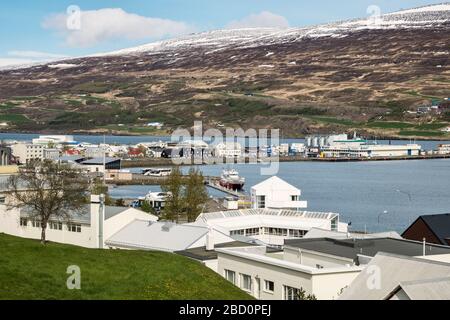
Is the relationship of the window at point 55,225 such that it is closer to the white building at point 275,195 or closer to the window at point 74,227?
the window at point 74,227

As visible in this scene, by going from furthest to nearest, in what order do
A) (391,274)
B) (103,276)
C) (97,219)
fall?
Answer: 1. (97,219)
2. (391,274)
3. (103,276)

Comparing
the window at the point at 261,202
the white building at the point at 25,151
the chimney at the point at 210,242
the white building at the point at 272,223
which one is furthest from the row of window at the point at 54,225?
the white building at the point at 25,151

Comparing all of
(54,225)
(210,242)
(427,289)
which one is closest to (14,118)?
(54,225)

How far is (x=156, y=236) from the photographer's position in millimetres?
9344

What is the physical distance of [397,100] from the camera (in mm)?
72812

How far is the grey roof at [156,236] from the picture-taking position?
8.90 m

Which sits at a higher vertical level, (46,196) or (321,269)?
(46,196)

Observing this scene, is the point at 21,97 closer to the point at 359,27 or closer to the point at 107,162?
the point at 359,27

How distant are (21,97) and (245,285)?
90723 millimetres

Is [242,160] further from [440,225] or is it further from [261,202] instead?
[440,225]

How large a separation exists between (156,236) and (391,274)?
441 cm

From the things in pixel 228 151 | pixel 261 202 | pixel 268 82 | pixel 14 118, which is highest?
pixel 268 82

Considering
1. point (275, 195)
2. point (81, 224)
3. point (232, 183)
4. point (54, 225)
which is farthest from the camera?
point (232, 183)

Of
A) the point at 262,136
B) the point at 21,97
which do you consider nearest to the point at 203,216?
the point at 262,136
